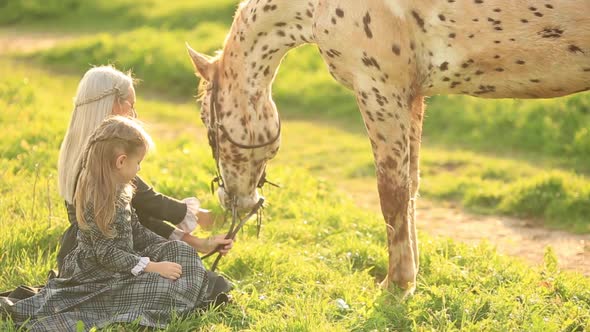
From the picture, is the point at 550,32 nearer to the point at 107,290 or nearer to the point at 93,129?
the point at 93,129

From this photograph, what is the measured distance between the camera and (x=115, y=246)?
418 centimetres

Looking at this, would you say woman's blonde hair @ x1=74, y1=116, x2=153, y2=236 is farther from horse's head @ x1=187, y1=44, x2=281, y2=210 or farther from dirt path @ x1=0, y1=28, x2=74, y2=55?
dirt path @ x1=0, y1=28, x2=74, y2=55

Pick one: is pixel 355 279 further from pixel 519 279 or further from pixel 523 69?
pixel 523 69

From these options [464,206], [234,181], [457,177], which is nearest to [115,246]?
[234,181]

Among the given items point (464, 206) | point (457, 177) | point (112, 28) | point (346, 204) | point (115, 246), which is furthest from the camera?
point (112, 28)

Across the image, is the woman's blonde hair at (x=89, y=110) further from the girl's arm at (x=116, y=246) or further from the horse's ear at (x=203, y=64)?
the horse's ear at (x=203, y=64)

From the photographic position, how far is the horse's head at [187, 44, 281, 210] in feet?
16.4

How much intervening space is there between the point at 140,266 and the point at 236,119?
1201 mm

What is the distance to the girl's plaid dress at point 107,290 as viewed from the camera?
4145 mm

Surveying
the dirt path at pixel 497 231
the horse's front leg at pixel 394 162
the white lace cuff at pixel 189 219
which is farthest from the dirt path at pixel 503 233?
the white lace cuff at pixel 189 219

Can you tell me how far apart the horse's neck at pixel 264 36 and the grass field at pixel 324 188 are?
1.07 metres

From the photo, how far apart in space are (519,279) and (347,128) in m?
4.87

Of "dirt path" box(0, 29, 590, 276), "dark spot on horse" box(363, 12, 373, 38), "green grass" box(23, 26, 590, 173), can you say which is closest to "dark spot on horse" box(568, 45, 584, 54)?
"dark spot on horse" box(363, 12, 373, 38)

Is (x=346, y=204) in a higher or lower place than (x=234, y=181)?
lower
